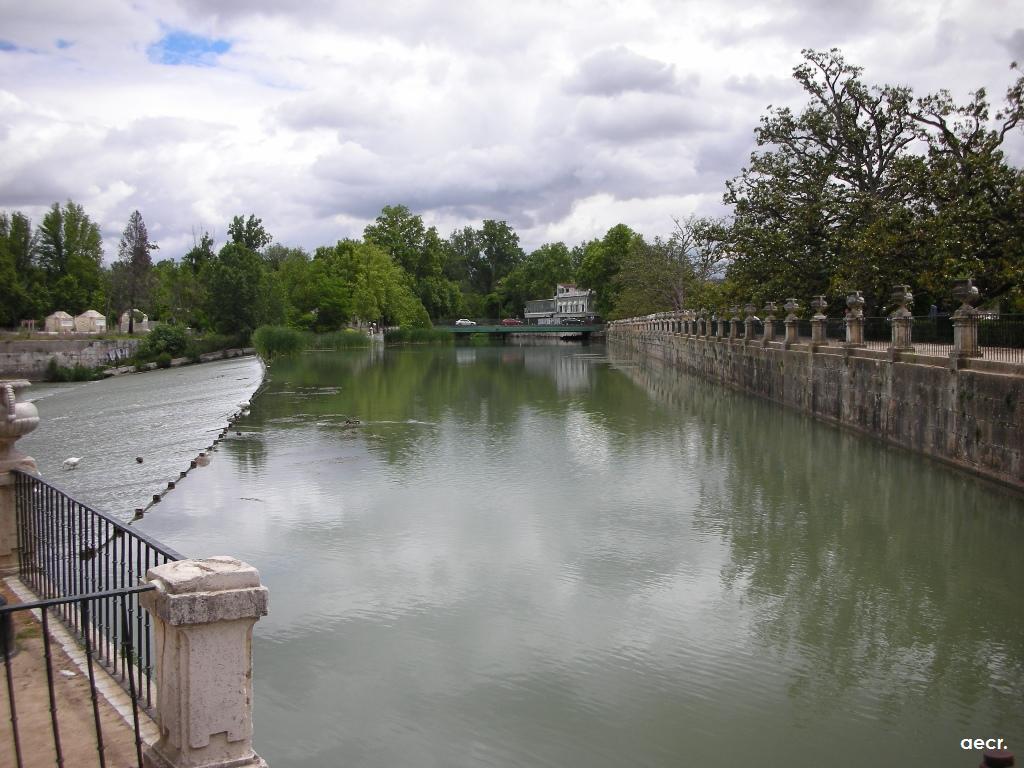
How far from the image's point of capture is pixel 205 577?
147 inches

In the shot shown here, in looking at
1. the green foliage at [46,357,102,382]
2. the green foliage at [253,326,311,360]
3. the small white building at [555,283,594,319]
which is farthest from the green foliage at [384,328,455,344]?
the small white building at [555,283,594,319]

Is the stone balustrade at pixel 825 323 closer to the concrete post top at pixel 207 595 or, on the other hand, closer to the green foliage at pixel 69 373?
the concrete post top at pixel 207 595

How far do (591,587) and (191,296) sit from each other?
8088 centimetres

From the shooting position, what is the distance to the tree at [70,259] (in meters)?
77.4

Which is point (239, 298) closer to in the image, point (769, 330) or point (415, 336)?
point (415, 336)

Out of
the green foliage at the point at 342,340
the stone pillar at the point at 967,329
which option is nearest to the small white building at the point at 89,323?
the green foliage at the point at 342,340

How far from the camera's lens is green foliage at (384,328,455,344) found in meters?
85.4

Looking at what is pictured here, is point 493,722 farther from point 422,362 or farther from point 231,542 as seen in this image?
point 422,362

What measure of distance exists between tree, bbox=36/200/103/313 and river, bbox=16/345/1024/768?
221 feet

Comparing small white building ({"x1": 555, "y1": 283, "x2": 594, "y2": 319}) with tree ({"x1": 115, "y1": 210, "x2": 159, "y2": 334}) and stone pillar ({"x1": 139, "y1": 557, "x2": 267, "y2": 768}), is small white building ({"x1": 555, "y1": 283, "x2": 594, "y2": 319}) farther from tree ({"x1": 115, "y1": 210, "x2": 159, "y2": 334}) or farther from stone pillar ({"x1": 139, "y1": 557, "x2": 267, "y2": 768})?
stone pillar ({"x1": 139, "y1": 557, "x2": 267, "y2": 768})

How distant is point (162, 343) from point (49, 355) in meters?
7.32

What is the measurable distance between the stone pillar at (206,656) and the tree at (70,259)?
81.4m

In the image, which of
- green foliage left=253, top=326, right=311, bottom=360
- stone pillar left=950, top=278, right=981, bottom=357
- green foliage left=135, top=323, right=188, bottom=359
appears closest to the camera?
stone pillar left=950, top=278, right=981, bottom=357

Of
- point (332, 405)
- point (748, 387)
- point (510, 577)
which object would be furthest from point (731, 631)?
point (748, 387)
